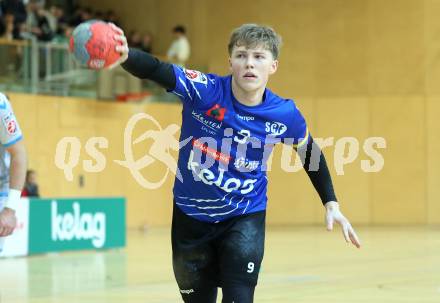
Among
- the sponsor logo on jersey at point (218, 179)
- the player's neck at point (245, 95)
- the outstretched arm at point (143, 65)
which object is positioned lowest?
the sponsor logo on jersey at point (218, 179)

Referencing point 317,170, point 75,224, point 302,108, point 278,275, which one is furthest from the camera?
point 302,108

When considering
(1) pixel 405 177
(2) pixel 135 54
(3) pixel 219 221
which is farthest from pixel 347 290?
A: (1) pixel 405 177

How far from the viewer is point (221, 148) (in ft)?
21.1

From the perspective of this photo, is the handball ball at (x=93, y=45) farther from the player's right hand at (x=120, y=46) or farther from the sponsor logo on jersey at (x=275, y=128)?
the sponsor logo on jersey at (x=275, y=128)

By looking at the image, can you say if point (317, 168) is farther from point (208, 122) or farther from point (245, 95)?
point (208, 122)

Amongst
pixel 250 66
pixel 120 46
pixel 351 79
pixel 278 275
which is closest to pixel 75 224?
pixel 278 275

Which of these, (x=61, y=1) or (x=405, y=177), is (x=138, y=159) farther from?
(x=405, y=177)

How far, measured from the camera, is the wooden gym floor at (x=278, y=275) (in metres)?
10.8

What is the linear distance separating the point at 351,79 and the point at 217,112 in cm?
2280

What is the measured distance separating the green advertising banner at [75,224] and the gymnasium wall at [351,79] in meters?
8.44

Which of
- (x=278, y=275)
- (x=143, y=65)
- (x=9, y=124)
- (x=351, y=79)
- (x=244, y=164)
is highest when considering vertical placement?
(x=351, y=79)

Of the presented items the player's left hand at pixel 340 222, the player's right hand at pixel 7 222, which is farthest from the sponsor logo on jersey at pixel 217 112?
the player's right hand at pixel 7 222

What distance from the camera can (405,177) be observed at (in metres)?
28.1

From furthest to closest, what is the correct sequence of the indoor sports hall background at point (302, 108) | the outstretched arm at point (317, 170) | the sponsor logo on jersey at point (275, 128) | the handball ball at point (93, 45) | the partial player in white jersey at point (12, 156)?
the indoor sports hall background at point (302, 108)
the outstretched arm at point (317, 170)
the sponsor logo on jersey at point (275, 128)
the partial player in white jersey at point (12, 156)
the handball ball at point (93, 45)
